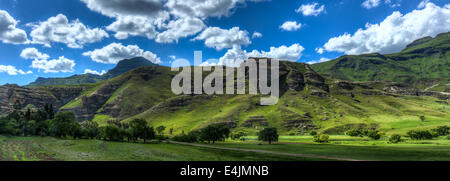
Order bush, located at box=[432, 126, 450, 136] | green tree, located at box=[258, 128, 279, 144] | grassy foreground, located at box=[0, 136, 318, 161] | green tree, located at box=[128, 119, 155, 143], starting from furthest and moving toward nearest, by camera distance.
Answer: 1. bush, located at box=[432, 126, 450, 136]
2. green tree, located at box=[258, 128, 279, 144]
3. green tree, located at box=[128, 119, 155, 143]
4. grassy foreground, located at box=[0, 136, 318, 161]

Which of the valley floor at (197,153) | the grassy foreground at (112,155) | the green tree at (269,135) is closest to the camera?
the grassy foreground at (112,155)

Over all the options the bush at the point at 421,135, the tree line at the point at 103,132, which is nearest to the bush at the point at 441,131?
the bush at the point at 421,135

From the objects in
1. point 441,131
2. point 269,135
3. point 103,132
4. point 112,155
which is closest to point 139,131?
point 103,132

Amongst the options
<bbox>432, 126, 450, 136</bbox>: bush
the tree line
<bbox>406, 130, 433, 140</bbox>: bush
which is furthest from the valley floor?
<bbox>432, 126, 450, 136</bbox>: bush

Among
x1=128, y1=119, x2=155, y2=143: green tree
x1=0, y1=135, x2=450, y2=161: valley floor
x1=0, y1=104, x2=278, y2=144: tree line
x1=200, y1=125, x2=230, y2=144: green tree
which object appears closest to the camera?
x1=0, y1=135, x2=450, y2=161: valley floor

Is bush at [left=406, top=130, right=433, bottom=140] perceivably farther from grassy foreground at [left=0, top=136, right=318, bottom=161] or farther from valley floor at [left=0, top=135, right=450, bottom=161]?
grassy foreground at [left=0, top=136, right=318, bottom=161]

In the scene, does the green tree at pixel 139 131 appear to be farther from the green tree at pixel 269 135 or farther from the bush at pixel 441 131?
the bush at pixel 441 131

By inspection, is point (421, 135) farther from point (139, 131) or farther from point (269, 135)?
point (139, 131)

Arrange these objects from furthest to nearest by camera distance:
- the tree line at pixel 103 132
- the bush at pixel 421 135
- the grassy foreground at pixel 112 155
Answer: the bush at pixel 421 135 → the tree line at pixel 103 132 → the grassy foreground at pixel 112 155

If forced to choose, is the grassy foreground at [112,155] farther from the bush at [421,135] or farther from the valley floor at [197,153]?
the bush at [421,135]

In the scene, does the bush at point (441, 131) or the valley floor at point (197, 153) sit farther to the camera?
the bush at point (441, 131)
